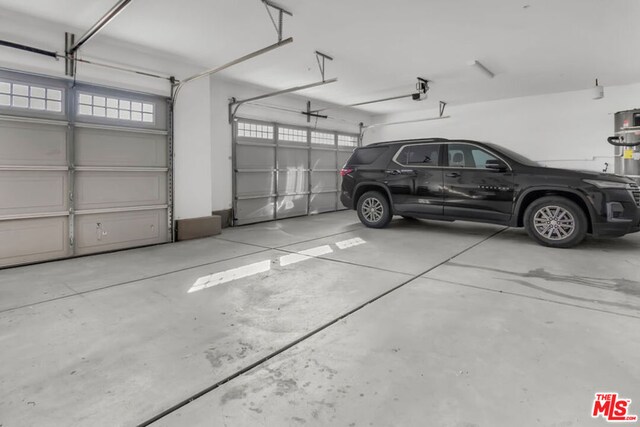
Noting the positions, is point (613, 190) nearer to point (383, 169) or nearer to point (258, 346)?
point (383, 169)

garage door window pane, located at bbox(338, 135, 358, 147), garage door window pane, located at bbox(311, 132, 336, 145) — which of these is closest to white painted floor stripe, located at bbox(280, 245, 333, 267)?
garage door window pane, located at bbox(311, 132, 336, 145)

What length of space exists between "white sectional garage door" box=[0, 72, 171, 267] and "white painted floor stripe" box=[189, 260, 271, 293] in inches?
87.9

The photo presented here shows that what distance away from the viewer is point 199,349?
2119mm

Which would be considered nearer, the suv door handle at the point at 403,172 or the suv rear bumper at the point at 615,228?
the suv rear bumper at the point at 615,228

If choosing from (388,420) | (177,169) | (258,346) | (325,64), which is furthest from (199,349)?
(325,64)

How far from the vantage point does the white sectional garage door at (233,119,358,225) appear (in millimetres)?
7352

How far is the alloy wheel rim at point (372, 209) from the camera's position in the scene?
6.59 m

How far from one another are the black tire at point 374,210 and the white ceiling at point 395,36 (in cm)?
231

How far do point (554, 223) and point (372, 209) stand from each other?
2933 millimetres

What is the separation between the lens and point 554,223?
4.87 metres

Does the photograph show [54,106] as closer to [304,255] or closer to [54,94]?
[54,94]

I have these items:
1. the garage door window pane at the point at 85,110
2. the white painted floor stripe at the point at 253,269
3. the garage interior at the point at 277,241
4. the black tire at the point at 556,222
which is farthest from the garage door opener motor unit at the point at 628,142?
the garage door window pane at the point at 85,110

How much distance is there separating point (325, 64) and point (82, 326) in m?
5.15

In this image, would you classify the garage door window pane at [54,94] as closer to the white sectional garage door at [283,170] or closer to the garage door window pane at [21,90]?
the garage door window pane at [21,90]
